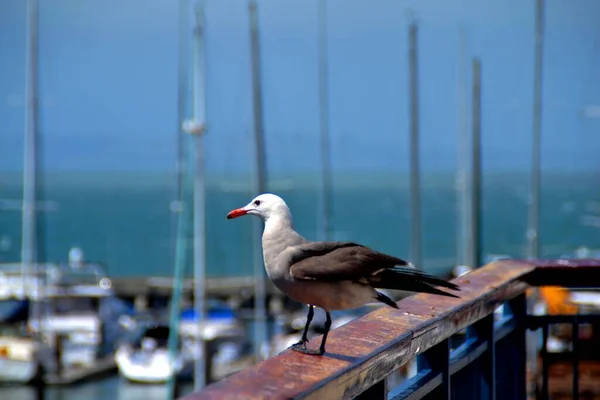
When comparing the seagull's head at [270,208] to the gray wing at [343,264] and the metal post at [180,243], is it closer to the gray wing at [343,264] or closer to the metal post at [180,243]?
the gray wing at [343,264]

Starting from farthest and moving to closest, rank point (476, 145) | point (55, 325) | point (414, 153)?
point (55, 325)
point (414, 153)
point (476, 145)

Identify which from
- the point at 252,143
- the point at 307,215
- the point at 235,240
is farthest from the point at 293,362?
the point at 307,215

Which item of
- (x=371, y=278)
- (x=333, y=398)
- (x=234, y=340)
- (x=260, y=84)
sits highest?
(x=260, y=84)

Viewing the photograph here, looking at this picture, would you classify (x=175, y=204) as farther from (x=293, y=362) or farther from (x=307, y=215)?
(x=307, y=215)

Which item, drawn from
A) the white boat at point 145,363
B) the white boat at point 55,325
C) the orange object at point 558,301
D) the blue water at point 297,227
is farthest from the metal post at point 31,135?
the blue water at point 297,227

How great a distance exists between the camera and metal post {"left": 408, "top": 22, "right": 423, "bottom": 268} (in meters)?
32.7

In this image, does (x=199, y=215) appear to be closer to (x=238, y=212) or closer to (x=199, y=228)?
(x=199, y=228)

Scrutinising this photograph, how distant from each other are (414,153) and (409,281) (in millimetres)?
31378

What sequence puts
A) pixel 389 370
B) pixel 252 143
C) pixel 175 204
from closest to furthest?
pixel 389 370 < pixel 252 143 < pixel 175 204

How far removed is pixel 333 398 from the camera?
7.61 feet

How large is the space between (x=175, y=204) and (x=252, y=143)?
15.6 ft

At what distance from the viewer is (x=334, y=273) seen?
117 inches

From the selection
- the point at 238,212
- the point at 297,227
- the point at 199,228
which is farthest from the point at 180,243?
the point at 297,227

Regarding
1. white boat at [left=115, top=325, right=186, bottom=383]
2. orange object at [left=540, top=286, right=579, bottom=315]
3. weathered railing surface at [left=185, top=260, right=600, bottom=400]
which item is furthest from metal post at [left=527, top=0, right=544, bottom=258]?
weathered railing surface at [left=185, top=260, right=600, bottom=400]
